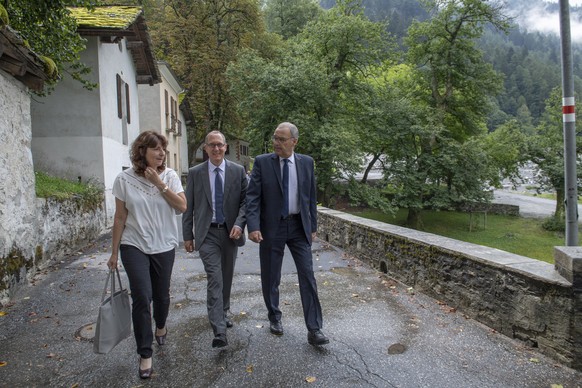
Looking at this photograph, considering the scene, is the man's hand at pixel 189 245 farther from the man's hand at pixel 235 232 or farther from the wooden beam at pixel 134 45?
the wooden beam at pixel 134 45

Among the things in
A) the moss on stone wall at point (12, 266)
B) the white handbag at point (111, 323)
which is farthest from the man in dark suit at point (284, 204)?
the moss on stone wall at point (12, 266)

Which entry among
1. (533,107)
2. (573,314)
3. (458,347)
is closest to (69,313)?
(458,347)

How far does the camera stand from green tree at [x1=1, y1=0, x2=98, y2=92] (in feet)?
22.2

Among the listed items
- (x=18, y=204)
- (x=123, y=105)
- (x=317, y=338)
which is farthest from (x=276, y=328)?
(x=123, y=105)

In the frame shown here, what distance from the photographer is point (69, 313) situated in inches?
188

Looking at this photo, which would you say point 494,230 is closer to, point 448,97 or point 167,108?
point 448,97

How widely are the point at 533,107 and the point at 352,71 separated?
3318 inches

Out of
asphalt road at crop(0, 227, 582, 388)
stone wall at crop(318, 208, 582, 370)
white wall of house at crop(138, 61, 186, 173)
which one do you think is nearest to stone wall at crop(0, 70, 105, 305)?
asphalt road at crop(0, 227, 582, 388)

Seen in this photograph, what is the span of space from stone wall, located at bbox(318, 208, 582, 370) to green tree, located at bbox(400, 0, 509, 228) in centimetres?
1567

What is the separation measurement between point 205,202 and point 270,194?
584mm

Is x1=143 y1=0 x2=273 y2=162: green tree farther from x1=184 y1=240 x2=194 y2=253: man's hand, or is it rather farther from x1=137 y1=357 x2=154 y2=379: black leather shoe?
x1=137 y1=357 x2=154 y2=379: black leather shoe

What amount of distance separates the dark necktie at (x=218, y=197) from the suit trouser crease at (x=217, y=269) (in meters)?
0.11

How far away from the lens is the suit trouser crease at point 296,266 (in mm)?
3748

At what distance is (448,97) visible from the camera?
80.1ft
